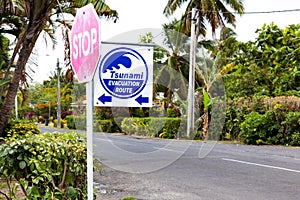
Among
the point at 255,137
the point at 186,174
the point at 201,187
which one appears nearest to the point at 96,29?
the point at 201,187

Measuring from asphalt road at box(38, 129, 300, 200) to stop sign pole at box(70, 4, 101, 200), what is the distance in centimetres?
171

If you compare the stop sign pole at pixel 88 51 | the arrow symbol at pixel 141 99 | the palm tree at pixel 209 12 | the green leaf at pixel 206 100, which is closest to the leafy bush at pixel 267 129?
the green leaf at pixel 206 100

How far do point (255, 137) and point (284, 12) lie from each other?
6359 mm

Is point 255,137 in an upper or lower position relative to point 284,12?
lower

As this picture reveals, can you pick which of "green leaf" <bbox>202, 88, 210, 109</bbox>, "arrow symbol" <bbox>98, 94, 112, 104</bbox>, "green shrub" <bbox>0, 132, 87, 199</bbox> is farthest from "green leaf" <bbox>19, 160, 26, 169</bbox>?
"green leaf" <bbox>202, 88, 210, 109</bbox>

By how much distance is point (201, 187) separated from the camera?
7070 mm

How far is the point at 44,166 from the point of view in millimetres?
3736

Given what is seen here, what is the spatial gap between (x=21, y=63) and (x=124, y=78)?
6701 millimetres

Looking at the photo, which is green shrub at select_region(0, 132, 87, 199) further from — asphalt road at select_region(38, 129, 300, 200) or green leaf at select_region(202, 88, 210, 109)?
green leaf at select_region(202, 88, 210, 109)

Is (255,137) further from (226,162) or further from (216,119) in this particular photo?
(226,162)

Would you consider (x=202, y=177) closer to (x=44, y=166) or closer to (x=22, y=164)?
→ (x=44, y=166)

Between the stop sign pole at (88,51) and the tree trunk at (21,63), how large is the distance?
645 cm

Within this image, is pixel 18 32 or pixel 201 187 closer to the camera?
pixel 201 187

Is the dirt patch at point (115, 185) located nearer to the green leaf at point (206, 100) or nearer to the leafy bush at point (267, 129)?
the leafy bush at point (267, 129)
